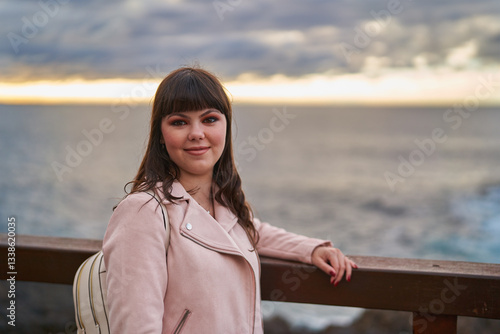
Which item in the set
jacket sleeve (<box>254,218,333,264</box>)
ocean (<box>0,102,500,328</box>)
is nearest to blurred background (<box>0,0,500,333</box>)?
ocean (<box>0,102,500,328</box>)

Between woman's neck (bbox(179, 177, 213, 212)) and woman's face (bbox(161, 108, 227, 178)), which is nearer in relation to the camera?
woman's face (bbox(161, 108, 227, 178))

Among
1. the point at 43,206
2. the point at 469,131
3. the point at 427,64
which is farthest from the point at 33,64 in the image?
the point at 469,131

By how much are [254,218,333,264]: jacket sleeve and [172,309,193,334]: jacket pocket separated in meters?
0.54

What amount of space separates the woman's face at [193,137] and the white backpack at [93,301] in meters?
0.27

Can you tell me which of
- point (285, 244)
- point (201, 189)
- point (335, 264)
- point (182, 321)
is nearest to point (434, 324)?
point (335, 264)

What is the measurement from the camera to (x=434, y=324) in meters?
1.69

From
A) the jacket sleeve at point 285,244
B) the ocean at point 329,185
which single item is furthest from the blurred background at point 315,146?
the jacket sleeve at point 285,244

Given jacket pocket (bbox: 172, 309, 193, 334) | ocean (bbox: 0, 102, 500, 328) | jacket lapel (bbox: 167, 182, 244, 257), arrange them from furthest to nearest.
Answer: ocean (bbox: 0, 102, 500, 328)
jacket lapel (bbox: 167, 182, 244, 257)
jacket pocket (bbox: 172, 309, 193, 334)

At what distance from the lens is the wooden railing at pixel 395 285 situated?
163 centimetres

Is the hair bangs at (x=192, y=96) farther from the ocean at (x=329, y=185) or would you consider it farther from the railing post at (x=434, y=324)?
the railing post at (x=434, y=324)

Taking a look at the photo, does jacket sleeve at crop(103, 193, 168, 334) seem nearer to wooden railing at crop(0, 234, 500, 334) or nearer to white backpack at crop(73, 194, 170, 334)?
white backpack at crop(73, 194, 170, 334)

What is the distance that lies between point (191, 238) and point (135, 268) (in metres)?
0.25

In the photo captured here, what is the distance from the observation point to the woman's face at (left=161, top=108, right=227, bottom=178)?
179cm

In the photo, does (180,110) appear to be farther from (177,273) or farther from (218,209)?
(177,273)
